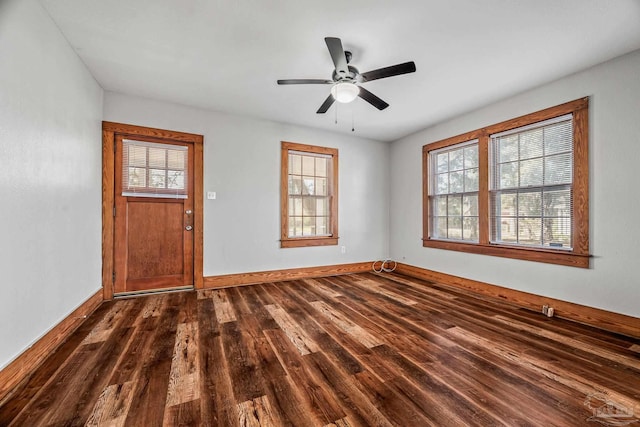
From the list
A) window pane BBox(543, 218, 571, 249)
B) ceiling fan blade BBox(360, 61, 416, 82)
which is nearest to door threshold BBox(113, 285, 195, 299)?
ceiling fan blade BBox(360, 61, 416, 82)

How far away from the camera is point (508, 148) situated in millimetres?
3416

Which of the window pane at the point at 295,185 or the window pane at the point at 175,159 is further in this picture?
the window pane at the point at 295,185

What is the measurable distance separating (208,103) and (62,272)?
254 cm

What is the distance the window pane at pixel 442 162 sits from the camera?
4.27 m

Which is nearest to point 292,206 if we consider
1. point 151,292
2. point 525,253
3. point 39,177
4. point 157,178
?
point 157,178

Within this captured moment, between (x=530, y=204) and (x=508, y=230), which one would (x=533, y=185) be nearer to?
(x=530, y=204)

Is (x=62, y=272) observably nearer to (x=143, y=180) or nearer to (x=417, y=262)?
(x=143, y=180)

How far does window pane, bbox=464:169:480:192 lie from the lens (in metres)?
3.78

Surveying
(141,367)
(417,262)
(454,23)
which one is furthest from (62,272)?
(417,262)

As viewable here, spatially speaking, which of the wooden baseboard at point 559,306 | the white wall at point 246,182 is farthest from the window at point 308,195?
the wooden baseboard at point 559,306

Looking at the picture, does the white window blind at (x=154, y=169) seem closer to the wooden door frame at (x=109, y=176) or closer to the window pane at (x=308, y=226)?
the wooden door frame at (x=109, y=176)

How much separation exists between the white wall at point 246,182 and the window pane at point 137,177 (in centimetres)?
62

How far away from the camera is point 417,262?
4641 mm

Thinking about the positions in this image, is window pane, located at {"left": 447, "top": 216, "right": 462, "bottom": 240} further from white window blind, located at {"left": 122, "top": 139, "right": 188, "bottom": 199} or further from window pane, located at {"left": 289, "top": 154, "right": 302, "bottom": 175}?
white window blind, located at {"left": 122, "top": 139, "right": 188, "bottom": 199}
